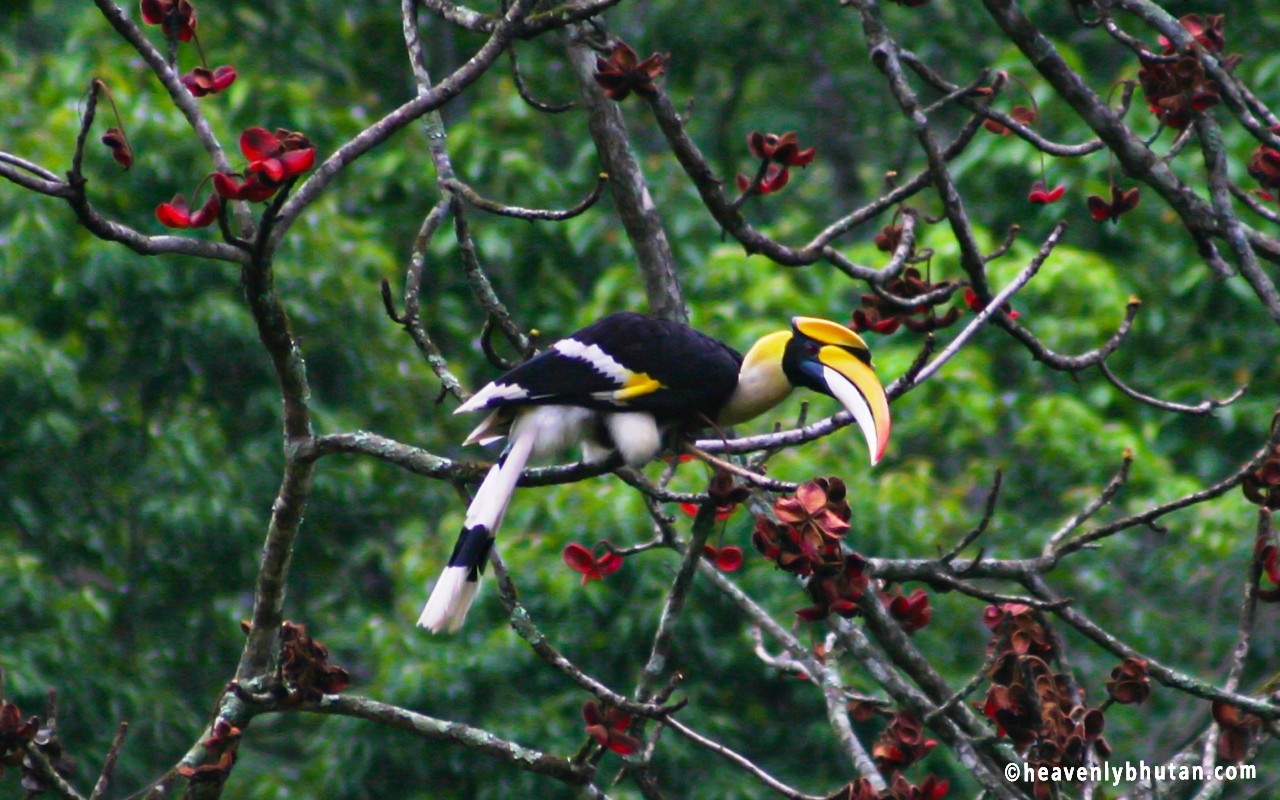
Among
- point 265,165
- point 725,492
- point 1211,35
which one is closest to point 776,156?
point 725,492

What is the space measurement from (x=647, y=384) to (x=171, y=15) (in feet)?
4.26

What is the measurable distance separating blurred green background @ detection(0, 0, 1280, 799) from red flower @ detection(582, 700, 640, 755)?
8.00 feet

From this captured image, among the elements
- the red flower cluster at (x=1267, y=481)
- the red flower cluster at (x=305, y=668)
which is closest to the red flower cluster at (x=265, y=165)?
the red flower cluster at (x=305, y=668)

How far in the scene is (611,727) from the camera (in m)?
2.89

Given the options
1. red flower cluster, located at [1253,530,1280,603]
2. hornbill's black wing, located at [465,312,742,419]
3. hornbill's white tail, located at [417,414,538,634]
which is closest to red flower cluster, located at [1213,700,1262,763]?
red flower cluster, located at [1253,530,1280,603]

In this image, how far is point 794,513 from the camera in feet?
8.87

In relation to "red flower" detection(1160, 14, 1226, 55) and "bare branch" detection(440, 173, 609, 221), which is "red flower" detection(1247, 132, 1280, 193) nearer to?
"red flower" detection(1160, 14, 1226, 55)

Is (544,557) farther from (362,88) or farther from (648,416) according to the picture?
(362,88)

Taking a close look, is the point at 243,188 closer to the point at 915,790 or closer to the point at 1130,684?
the point at 915,790

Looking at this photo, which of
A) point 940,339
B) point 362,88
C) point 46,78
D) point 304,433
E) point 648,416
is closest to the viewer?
point 304,433

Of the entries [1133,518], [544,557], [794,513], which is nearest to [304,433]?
[794,513]

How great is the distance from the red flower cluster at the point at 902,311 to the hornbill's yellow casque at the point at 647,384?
68 millimetres

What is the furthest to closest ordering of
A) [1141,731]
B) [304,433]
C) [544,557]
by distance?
[1141,731], [544,557], [304,433]

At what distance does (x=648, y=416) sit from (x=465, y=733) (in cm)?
87
